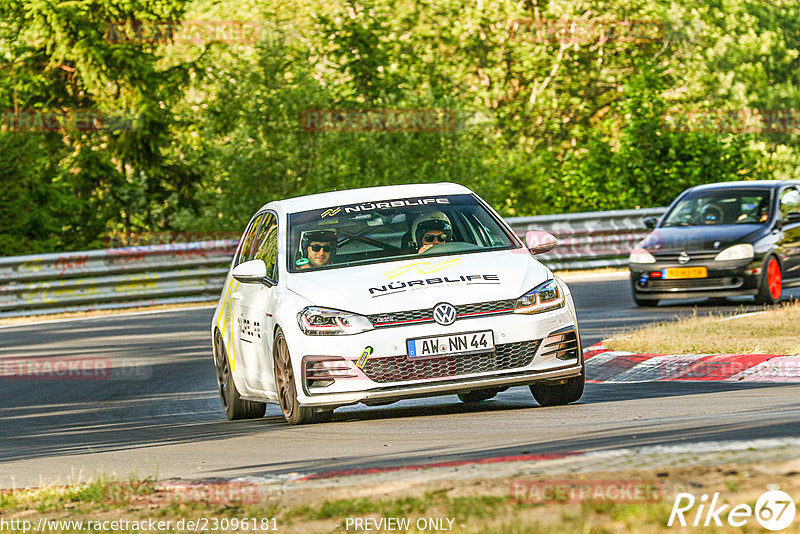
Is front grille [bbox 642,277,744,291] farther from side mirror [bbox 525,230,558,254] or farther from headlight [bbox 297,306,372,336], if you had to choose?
headlight [bbox 297,306,372,336]

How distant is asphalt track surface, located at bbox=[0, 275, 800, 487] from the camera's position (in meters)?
7.62

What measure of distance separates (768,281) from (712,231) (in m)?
0.99

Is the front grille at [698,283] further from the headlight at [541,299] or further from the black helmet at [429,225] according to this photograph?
the headlight at [541,299]

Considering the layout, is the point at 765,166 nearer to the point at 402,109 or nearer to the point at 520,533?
the point at 402,109

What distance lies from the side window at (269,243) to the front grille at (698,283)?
25.9ft

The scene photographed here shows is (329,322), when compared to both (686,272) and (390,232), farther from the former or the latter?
(686,272)

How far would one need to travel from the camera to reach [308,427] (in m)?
9.55

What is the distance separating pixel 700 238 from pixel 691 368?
22.0ft

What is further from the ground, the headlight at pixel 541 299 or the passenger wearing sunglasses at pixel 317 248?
the passenger wearing sunglasses at pixel 317 248

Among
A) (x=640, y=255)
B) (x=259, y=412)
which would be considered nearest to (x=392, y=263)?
(x=259, y=412)

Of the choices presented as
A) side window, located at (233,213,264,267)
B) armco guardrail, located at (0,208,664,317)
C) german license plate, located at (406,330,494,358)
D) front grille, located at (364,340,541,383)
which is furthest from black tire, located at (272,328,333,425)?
armco guardrail, located at (0,208,664,317)

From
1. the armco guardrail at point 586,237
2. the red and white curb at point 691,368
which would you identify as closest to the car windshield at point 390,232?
the red and white curb at point 691,368

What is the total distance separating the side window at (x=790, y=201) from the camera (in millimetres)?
18652

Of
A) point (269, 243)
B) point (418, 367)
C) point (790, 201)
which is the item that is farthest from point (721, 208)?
point (418, 367)
